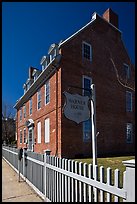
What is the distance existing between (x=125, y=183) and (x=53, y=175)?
2881 mm

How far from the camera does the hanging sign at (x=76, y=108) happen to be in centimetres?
508

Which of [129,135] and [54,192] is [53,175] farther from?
[129,135]

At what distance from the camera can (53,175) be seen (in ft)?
17.1

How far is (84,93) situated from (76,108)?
1071 cm

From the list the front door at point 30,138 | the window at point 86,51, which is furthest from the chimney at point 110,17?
the front door at point 30,138

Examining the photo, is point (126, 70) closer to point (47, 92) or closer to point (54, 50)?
point (47, 92)

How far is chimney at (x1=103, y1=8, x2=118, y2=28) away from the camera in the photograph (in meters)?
22.1

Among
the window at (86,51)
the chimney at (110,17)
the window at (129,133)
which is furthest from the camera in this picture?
the chimney at (110,17)

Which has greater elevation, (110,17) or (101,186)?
(110,17)

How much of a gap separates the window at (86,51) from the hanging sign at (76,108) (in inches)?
503

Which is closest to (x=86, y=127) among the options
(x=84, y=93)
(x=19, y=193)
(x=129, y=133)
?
(x=84, y=93)

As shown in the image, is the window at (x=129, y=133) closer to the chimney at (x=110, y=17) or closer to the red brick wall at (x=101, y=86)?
the red brick wall at (x=101, y=86)

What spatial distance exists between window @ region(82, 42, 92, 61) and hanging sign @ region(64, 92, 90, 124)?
41.9 feet

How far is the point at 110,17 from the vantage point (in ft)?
73.0
